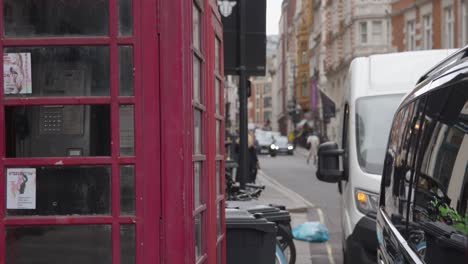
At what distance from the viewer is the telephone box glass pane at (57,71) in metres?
3.55

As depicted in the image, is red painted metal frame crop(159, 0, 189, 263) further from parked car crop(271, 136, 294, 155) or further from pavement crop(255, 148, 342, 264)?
parked car crop(271, 136, 294, 155)

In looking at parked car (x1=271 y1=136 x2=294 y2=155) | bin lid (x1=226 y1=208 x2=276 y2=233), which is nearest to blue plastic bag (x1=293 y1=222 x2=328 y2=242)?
bin lid (x1=226 y1=208 x2=276 y2=233)

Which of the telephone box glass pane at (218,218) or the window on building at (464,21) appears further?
the window on building at (464,21)

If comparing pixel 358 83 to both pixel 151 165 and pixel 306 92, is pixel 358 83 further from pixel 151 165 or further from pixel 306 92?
pixel 306 92

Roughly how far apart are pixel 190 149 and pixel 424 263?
1206 millimetres

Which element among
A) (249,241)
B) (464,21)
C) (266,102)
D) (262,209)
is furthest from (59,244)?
(266,102)

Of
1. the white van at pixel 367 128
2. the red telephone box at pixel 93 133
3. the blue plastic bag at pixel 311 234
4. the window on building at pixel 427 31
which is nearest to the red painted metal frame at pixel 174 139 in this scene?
the red telephone box at pixel 93 133

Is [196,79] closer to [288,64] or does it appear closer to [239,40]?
[239,40]

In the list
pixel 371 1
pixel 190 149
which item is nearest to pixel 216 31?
pixel 190 149

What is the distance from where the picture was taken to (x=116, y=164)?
3.54 m

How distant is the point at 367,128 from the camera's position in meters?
8.59

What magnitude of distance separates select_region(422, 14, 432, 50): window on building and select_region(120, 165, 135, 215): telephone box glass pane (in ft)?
133

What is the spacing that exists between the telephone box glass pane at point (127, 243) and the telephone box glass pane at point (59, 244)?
0.06 meters

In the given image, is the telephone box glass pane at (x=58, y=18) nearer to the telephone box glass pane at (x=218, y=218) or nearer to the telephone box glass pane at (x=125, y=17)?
the telephone box glass pane at (x=125, y=17)
